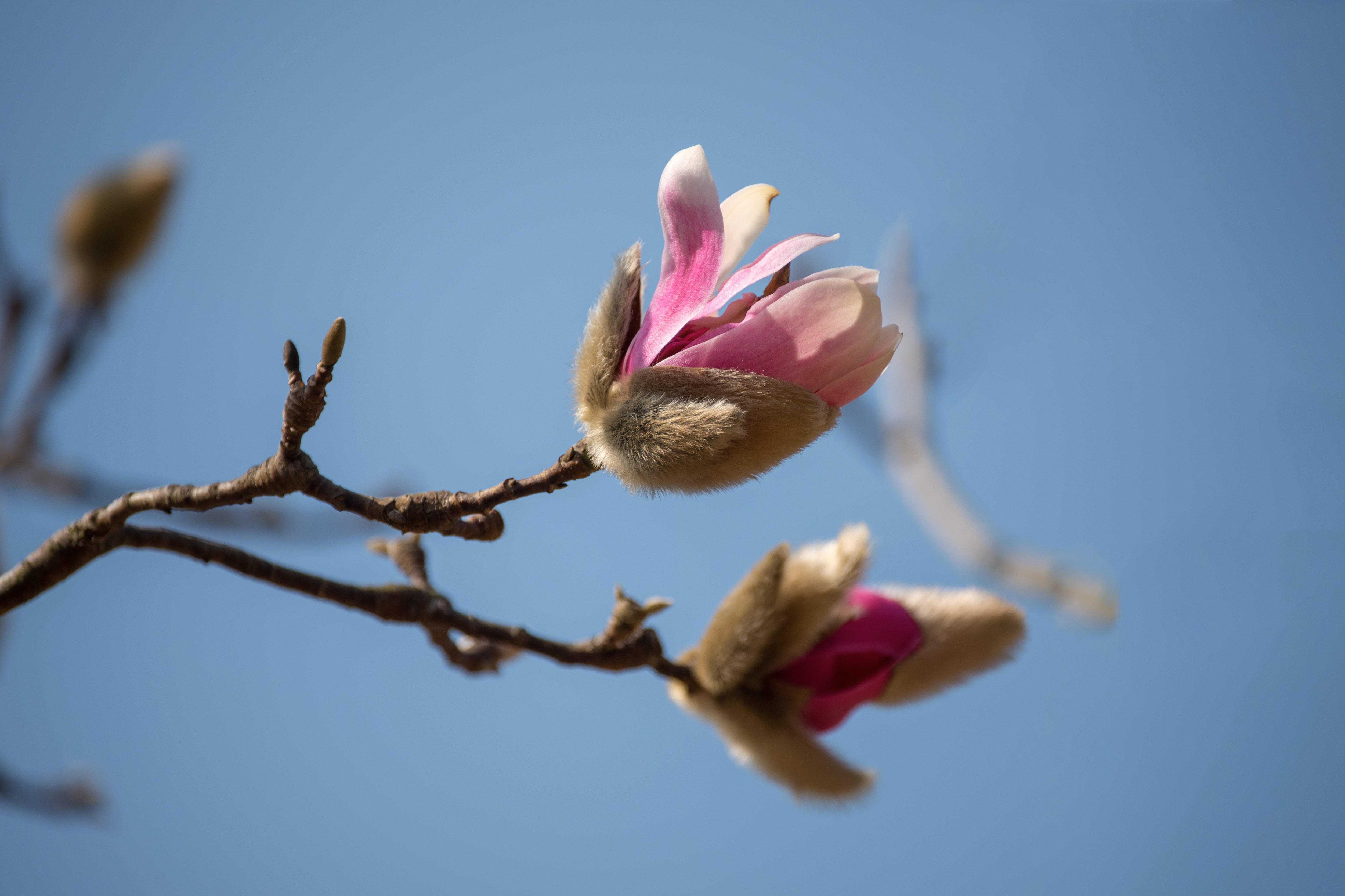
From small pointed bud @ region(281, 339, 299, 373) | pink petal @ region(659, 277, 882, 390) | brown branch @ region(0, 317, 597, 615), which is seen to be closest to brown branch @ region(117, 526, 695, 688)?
brown branch @ region(0, 317, 597, 615)

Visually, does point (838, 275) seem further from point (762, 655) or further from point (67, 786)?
point (67, 786)

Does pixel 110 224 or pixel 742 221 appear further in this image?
pixel 110 224

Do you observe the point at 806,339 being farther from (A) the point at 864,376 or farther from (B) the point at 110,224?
(B) the point at 110,224

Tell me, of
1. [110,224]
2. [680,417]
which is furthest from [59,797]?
[680,417]

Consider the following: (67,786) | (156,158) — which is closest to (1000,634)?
(156,158)

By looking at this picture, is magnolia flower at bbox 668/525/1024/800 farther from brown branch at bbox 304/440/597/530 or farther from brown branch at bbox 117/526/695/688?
brown branch at bbox 304/440/597/530

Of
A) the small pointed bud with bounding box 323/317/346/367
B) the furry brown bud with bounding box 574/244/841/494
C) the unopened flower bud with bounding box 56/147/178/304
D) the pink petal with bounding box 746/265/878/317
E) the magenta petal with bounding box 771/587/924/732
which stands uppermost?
the unopened flower bud with bounding box 56/147/178/304
